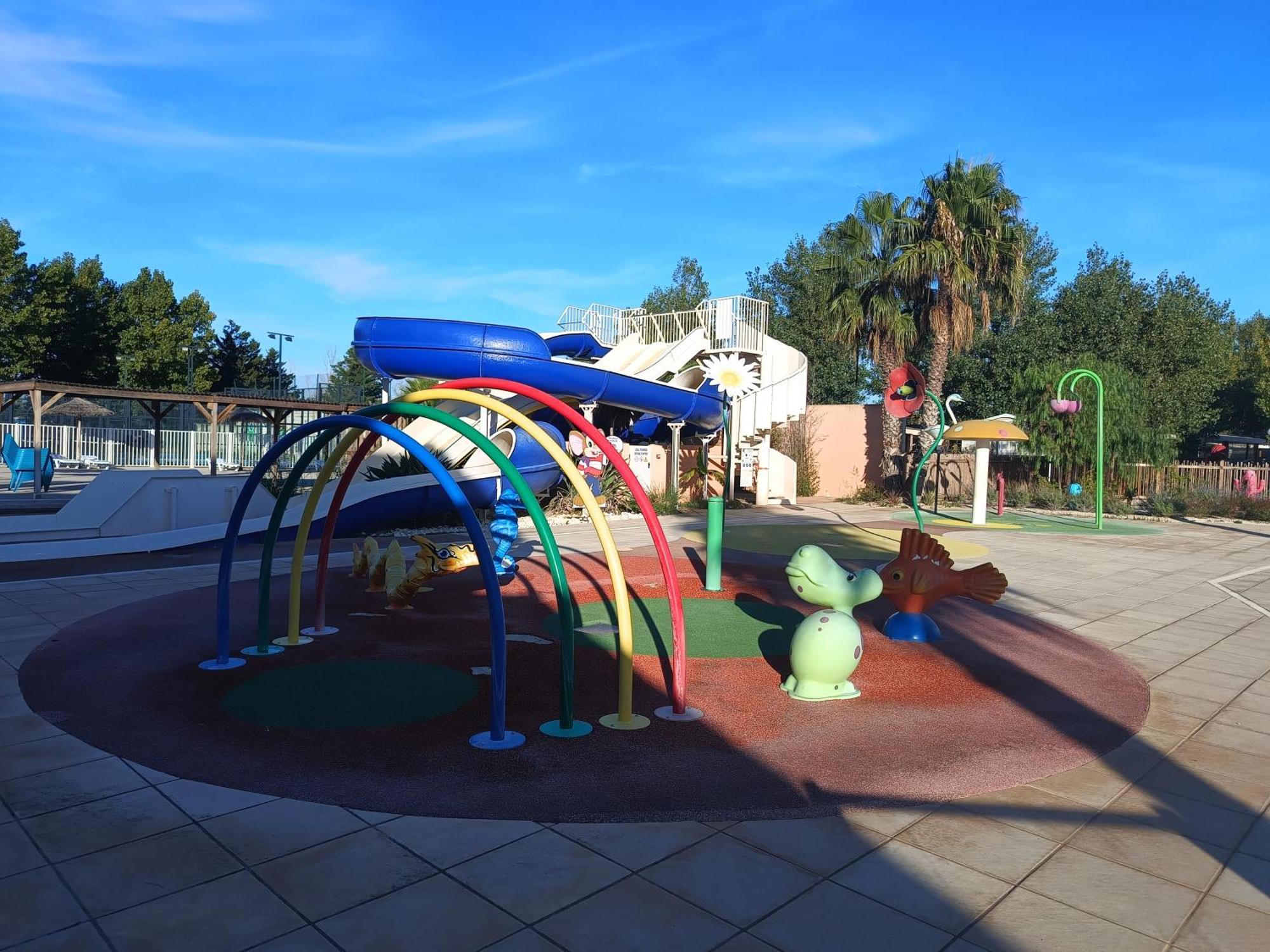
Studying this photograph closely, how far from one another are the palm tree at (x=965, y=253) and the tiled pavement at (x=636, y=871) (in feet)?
65.0

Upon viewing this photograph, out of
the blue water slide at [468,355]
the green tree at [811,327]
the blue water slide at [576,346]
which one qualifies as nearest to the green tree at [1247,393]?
the green tree at [811,327]

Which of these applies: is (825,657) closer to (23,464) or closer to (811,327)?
(23,464)

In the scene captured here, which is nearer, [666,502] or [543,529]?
[543,529]

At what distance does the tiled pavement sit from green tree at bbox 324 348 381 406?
33.6 metres

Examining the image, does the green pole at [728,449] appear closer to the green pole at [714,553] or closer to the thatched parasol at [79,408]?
the green pole at [714,553]

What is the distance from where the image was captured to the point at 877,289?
2459 cm

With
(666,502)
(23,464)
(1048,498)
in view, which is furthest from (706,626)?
(23,464)

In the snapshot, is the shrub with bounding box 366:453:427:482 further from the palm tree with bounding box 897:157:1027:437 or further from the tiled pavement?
the palm tree with bounding box 897:157:1027:437

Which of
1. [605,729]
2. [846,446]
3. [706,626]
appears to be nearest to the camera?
[605,729]

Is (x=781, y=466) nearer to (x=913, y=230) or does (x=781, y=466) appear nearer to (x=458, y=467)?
(x=913, y=230)

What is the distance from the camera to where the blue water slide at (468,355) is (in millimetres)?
14664

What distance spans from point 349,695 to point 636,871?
3.09m

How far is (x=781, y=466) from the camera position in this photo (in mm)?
25109

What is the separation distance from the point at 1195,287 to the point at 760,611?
39.0 meters
